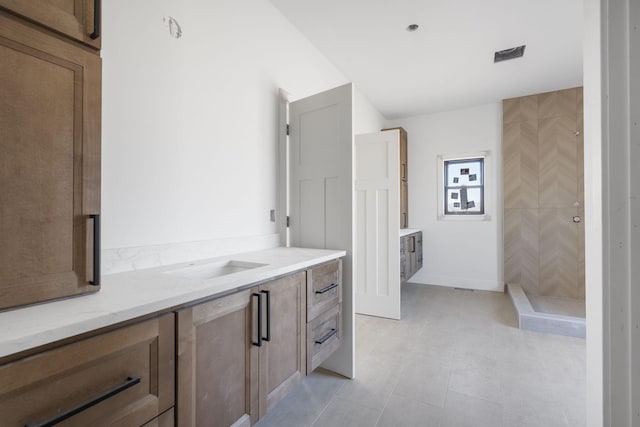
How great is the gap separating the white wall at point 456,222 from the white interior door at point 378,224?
6.37 feet

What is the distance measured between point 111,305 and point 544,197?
5175 millimetres

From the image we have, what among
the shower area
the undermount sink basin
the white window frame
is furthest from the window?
the undermount sink basin

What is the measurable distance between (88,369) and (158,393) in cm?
25

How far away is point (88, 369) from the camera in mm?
767

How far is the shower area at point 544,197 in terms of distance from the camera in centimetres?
412

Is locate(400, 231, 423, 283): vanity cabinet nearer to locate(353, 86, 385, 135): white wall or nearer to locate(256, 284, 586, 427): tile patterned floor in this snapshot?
locate(256, 284, 586, 427): tile patterned floor

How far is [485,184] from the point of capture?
465 centimetres

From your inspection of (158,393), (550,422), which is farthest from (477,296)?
(158,393)

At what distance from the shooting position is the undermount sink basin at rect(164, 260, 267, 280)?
152 cm

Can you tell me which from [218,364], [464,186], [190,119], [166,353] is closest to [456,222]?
[464,186]

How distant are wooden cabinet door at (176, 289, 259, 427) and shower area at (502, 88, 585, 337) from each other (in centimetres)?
398

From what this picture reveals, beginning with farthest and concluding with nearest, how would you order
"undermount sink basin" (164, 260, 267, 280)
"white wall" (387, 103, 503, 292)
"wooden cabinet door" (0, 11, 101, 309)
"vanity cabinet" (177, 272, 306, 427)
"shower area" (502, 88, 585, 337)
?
"white wall" (387, 103, 503, 292), "shower area" (502, 88, 585, 337), "undermount sink basin" (164, 260, 267, 280), "vanity cabinet" (177, 272, 306, 427), "wooden cabinet door" (0, 11, 101, 309)

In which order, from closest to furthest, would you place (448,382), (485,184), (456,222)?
(448,382), (485,184), (456,222)
